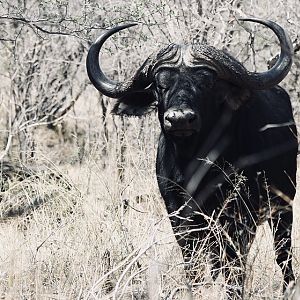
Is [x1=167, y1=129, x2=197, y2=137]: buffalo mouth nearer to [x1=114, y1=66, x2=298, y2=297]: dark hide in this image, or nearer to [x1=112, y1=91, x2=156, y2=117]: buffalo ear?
[x1=114, y1=66, x2=298, y2=297]: dark hide

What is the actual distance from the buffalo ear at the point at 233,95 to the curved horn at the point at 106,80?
536mm

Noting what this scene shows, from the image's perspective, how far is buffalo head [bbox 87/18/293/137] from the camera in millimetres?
4938

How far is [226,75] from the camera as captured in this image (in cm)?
521

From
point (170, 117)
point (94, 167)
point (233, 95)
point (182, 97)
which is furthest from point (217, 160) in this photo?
point (94, 167)

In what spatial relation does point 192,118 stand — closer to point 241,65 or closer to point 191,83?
point 191,83

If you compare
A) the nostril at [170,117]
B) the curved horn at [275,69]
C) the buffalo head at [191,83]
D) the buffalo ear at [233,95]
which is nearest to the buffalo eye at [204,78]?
the buffalo head at [191,83]

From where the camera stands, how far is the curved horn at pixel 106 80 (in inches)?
215

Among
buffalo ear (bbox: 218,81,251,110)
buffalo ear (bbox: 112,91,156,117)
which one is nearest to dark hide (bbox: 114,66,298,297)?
buffalo ear (bbox: 218,81,251,110)

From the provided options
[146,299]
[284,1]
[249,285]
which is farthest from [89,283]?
[284,1]

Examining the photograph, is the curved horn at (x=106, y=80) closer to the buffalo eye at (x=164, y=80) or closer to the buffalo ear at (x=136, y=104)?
the buffalo ear at (x=136, y=104)

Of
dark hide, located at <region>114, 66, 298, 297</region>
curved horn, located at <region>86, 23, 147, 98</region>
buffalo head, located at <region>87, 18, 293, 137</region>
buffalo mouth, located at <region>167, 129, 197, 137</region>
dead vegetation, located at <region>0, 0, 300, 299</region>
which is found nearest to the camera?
dead vegetation, located at <region>0, 0, 300, 299</region>

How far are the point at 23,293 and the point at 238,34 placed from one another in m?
4.53

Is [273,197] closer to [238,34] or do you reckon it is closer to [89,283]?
[89,283]

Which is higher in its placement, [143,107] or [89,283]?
[143,107]
